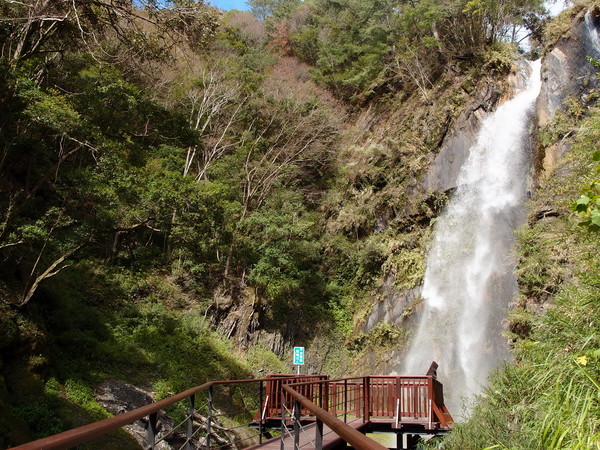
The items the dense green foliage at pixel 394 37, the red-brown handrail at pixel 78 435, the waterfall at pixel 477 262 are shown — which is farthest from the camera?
the dense green foliage at pixel 394 37

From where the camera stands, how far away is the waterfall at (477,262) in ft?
43.7

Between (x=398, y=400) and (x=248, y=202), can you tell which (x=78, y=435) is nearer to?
(x=398, y=400)

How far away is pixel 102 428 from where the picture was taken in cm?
172

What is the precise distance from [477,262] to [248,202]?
9.93 metres

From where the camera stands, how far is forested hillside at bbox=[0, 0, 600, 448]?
8.00 m

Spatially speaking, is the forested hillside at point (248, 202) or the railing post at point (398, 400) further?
the railing post at point (398, 400)

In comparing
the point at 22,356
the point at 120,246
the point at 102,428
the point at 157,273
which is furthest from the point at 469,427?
the point at 120,246

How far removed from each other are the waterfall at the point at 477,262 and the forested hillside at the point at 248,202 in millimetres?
862

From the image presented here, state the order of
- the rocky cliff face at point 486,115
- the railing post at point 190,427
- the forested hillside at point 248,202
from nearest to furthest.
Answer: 1. the railing post at point 190,427
2. the forested hillside at point 248,202
3. the rocky cliff face at point 486,115

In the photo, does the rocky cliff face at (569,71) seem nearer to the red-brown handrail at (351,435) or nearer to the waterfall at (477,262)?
the waterfall at (477,262)

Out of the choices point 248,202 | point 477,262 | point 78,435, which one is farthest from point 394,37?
point 78,435

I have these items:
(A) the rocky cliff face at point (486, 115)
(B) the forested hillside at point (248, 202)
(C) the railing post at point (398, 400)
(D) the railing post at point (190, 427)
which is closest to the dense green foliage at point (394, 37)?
(B) the forested hillside at point (248, 202)

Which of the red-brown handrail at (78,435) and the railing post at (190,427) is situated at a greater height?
the red-brown handrail at (78,435)

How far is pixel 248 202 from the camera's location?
1992 centimetres
